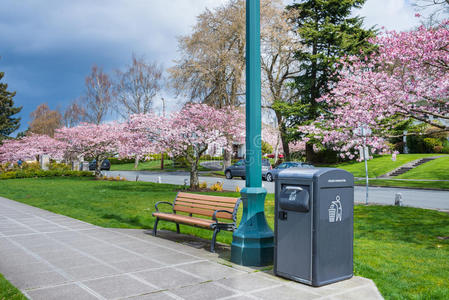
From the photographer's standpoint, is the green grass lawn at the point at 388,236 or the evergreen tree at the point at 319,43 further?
the evergreen tree at the point at 319,43

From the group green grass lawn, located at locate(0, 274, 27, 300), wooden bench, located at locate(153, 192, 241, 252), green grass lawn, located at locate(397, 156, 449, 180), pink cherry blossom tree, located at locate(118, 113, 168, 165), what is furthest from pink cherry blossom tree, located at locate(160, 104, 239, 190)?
green grass lawn, located at locate(397, 156, 449, 180)

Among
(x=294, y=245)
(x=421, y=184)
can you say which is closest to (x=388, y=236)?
(x=294, y=245)

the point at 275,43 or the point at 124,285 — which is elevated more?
the point at 275,43

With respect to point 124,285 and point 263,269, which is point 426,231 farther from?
point 124,285

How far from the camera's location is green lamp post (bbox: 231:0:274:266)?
5.36 m

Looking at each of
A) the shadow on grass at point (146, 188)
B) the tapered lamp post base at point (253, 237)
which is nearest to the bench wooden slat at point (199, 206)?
the tapered lamp post base at point (253, 237)

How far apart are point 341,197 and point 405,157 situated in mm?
36249

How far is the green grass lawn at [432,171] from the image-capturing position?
88.3 ft

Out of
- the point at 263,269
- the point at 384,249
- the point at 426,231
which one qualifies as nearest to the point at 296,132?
the point at 426,231

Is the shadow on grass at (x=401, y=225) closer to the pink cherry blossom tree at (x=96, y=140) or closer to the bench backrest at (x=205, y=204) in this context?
the bench backrest at (x=205, y=204)

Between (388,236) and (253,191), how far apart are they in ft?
14.4

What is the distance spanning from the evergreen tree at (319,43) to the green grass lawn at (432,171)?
859cm

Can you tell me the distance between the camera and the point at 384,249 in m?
6.91

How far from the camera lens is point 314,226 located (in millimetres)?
4402
